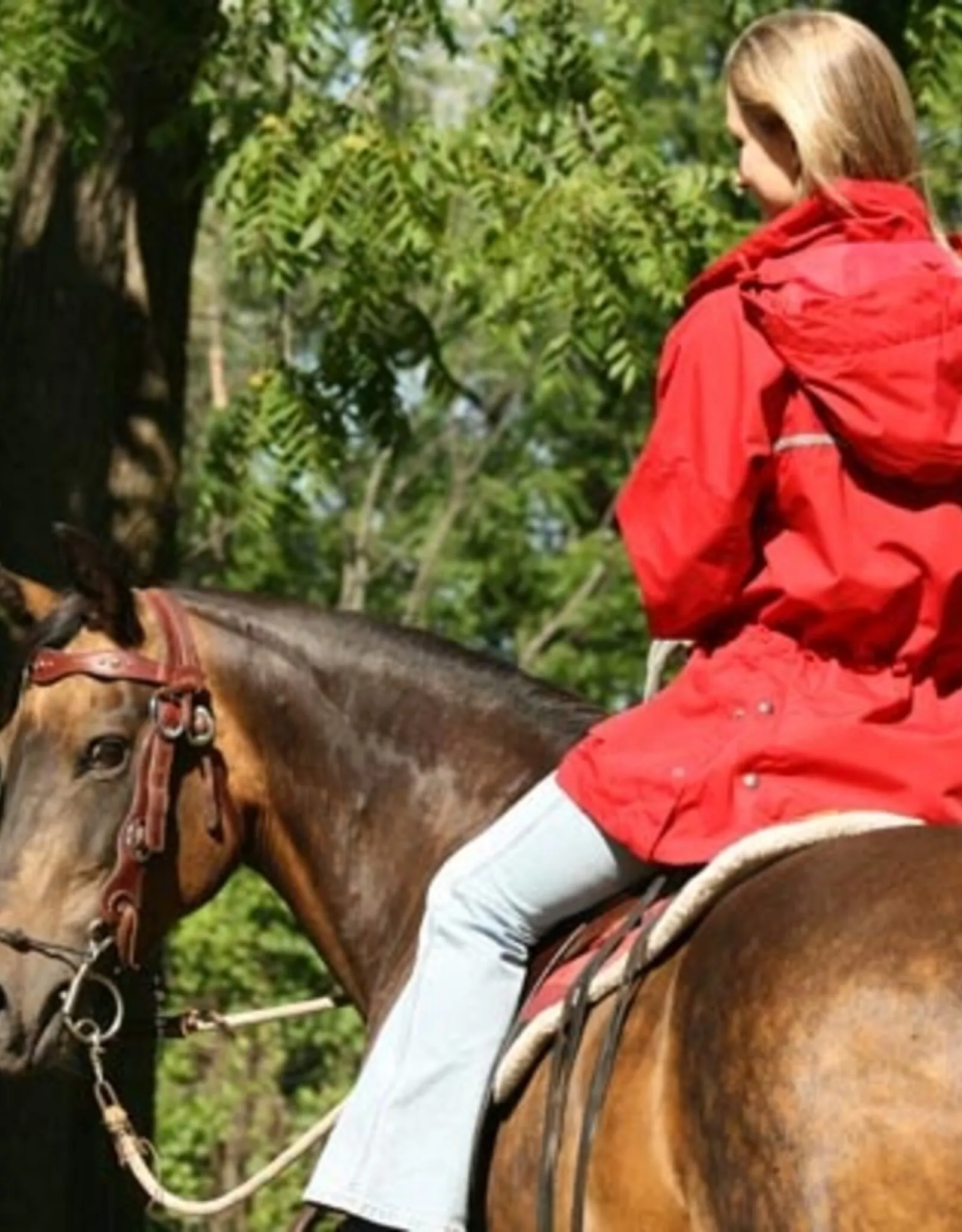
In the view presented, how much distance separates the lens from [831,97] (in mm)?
5270

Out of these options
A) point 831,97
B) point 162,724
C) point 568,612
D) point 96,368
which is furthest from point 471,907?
point 568,612

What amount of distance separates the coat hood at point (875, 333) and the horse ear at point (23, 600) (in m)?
1.67

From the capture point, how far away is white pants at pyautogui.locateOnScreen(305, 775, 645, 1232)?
548 cm

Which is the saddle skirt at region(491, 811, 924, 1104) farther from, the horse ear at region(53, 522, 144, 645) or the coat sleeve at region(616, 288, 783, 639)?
the horse ear at region(53, 522, 144, 645)

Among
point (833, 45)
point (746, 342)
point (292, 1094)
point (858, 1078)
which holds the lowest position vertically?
point (292, 1094)

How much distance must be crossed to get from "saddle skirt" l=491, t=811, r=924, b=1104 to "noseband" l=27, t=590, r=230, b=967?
82 cm

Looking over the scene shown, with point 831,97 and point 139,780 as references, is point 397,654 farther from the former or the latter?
point 831,97

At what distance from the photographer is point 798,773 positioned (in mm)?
5184

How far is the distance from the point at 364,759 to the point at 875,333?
4.90 feet

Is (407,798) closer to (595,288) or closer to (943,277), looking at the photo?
(943,277)

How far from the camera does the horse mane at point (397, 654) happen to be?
612cm

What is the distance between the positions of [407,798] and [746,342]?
129cm

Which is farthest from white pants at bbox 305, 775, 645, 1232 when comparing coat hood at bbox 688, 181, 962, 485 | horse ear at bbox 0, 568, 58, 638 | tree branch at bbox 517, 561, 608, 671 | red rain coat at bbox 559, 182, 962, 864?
tree branch at bbox 517, 561, 608, 671

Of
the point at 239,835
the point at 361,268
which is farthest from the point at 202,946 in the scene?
the point at 239,835
